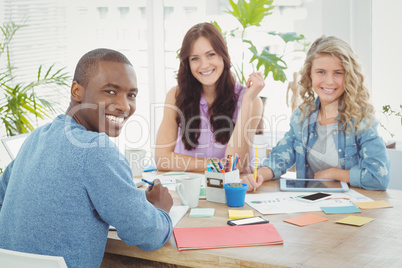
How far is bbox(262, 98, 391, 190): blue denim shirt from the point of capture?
1.70m

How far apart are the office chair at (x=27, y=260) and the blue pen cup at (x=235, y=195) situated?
73cm

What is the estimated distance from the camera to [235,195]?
146cm

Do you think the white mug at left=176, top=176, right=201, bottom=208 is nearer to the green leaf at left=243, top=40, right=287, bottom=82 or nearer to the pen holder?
the pen holder

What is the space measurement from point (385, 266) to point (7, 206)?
39.3 inches

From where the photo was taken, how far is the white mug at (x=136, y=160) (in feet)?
6.61

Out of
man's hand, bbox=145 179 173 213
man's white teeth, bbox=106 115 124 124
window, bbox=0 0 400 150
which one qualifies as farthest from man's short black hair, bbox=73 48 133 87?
A: window, bbox=0 0 400 150

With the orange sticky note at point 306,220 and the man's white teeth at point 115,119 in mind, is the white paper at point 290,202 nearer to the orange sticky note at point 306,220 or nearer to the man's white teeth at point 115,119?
the orange sticky note at point 306,220

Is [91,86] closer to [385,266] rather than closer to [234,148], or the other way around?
[385,266]

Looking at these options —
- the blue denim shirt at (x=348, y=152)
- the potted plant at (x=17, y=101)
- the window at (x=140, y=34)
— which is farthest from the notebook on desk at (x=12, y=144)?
the window at (x=140, y=34)

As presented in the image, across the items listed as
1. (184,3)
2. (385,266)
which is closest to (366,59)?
(184,3)

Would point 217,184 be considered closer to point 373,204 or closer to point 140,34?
point 373,204

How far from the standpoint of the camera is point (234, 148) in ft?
7.30

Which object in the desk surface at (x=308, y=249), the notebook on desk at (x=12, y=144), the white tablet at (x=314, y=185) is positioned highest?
the notebook on desk at (x=12, y=144)

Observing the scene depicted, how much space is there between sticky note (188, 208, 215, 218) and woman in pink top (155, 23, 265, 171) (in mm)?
887
